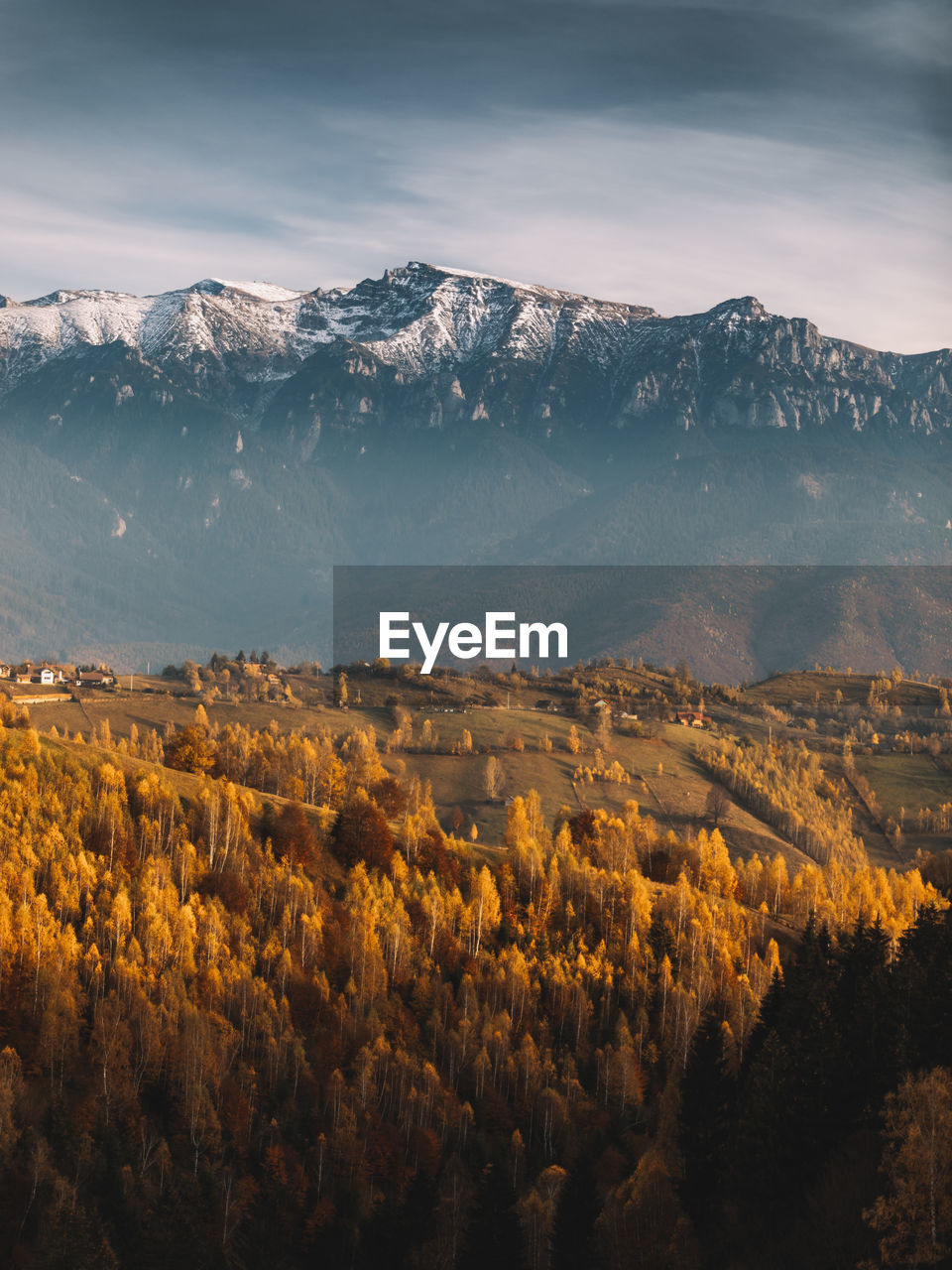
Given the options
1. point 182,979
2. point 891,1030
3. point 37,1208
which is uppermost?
point 891,1030

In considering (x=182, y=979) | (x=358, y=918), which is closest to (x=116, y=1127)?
(x=182, y=979)

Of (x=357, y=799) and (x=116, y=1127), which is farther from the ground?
(x=357, y=799)

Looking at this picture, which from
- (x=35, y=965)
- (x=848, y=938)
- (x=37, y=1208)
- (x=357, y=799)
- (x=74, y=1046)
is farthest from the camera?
(x=357, y=799)

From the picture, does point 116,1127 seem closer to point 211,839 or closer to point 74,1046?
point 74,1046

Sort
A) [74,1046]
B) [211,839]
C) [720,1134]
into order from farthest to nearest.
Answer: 1. [211,839]
2. [74,1046]
3. [720,1134]

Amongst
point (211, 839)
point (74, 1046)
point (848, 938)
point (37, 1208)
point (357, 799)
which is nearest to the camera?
point (37, 1208)

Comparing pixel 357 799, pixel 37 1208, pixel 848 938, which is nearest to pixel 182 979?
pixel 37 1208

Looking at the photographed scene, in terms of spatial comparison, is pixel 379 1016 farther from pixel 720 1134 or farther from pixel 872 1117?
pixel 872 1117

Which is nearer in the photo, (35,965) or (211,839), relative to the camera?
(35,965)

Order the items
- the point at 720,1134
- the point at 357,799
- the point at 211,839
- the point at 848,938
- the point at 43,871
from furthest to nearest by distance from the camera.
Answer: the point at 357,799 < the point at 211,839 < the point at 43,871 < the point at 848,938 < the point at 720,1134
